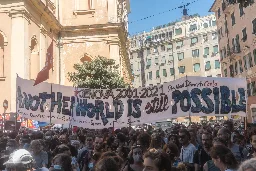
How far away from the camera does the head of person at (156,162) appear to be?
400cm

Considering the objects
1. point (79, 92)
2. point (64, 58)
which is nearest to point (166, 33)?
point (64, 58)

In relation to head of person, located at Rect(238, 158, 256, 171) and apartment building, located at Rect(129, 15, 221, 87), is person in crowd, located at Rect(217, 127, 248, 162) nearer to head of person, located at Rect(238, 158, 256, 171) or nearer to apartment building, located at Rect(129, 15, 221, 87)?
head of person, located at Rect(238, 158, 256, 171)

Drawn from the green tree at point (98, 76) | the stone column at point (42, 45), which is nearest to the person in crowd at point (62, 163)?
the green tree at point (98, 76)

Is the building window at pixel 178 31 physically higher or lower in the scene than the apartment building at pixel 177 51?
higher

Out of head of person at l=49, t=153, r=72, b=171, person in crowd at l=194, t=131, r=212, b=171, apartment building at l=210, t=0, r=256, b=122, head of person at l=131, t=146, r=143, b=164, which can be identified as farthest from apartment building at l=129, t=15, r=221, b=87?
head of person at l=49, t=153, r=72, b=171

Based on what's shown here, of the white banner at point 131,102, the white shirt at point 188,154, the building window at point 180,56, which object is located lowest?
the white shirt at point 188,154

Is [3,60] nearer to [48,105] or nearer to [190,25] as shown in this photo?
[48,105]

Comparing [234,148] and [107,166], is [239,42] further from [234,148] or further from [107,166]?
[107,166]

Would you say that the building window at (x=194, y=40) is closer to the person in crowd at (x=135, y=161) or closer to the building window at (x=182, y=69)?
the building window at (x=182, y=69)

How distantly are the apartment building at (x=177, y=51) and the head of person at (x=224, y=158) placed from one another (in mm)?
60441

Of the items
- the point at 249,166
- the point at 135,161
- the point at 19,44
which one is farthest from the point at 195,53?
the point at 249,166

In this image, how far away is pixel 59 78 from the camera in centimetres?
3014

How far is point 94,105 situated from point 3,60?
13652 millimetres

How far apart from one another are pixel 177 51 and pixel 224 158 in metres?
65.5
